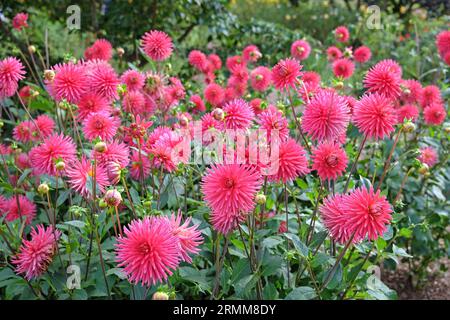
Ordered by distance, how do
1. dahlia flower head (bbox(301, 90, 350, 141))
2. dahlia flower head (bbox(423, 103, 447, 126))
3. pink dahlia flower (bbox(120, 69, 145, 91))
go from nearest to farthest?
dahlia flower head (bbox(301, 90, 350, 141)) → pink dahlia flower (bbox(120, 69, 145, 91)) → dahlia flower head (bbox(423, 103, 447, 126))

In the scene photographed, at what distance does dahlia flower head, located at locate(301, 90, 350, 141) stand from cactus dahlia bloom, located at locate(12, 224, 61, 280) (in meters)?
0.77

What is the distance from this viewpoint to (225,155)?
4.48 ft

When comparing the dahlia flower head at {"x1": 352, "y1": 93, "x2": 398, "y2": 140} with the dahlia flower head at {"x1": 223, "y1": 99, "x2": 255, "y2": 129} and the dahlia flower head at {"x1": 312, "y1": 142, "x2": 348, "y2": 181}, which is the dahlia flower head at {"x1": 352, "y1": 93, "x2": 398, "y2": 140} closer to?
the dahlia flower head at {"x1": 312, "y1": 142, "x2": 348, "y2": 181}

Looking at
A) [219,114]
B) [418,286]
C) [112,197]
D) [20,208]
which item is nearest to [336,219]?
[219,114]

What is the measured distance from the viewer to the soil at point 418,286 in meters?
2.84

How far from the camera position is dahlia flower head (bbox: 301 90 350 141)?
1.35 m

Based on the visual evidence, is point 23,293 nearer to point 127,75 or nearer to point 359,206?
point 127,75

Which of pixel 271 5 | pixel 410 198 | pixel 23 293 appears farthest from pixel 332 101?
pixel 271 5

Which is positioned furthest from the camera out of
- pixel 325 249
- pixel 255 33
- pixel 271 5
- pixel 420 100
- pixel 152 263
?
pixel 271 5

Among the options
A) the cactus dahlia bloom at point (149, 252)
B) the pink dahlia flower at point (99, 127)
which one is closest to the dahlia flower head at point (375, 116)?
the cactus dahlia bloom at point (149, 252)

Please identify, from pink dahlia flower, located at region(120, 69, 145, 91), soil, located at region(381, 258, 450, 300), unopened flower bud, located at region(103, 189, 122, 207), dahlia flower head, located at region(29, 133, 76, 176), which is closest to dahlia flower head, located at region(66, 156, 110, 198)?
dahlia flower head, located at region(29, 133, 76, 176)

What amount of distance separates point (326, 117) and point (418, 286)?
Result: 72.9 inches

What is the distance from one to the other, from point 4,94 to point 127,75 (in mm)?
419

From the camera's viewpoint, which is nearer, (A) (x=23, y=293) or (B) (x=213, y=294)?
(B) (x=213, y=294)
